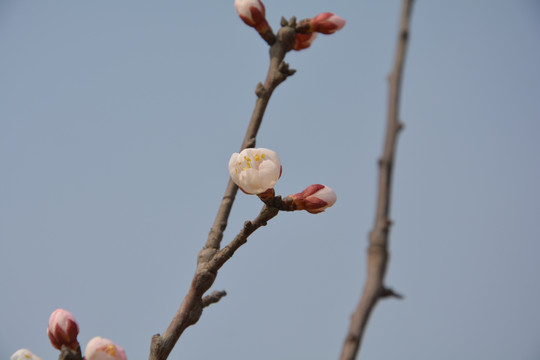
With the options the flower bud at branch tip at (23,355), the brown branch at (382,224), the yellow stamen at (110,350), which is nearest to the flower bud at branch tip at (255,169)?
the yellow stamen at (110,350)

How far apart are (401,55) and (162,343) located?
64cm

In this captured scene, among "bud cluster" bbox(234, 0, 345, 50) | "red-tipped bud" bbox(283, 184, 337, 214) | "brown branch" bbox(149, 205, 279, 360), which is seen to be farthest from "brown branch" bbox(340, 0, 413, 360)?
"bud cluster" bbox(234, 0, 345, 50)

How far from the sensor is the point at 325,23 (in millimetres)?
1293

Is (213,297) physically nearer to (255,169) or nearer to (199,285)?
(199,285)

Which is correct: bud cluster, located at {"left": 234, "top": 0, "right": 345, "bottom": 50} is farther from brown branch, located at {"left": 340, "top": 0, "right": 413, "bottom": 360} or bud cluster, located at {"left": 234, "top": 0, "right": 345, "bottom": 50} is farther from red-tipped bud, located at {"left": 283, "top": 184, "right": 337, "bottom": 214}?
brown branch, located at {"left": 340, "top": 0, "right": 413, "bottom": 360}

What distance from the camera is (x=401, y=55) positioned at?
0.35 metres

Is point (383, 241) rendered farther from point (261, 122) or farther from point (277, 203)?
point (261, 122)

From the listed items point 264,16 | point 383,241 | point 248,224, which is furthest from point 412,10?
point 264,16

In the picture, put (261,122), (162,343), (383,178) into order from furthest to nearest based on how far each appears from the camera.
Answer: (261,122) < (162,343) < (383,178)

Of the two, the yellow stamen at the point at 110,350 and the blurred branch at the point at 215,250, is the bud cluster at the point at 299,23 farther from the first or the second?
the yellow stamen at the point at 110,350

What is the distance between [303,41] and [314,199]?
473 millimetres

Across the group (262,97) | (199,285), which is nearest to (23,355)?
(199,285)

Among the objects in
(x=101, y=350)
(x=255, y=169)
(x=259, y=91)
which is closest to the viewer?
(x=101, y=350)

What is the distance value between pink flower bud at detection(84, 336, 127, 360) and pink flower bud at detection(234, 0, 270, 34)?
2.44ft
